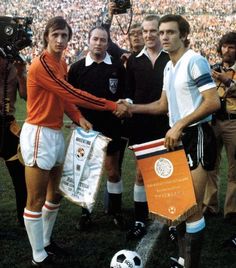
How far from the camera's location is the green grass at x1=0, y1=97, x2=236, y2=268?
4.15 m

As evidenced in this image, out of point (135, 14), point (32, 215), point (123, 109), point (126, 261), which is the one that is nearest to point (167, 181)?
point (126, 261)

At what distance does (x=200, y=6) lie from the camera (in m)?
39.4

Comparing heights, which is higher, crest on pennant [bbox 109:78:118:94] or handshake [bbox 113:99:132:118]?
crest on pennant [bbox 109:78:118:94]

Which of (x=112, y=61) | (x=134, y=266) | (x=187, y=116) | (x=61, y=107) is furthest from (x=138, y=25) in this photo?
(x=134, y=266)

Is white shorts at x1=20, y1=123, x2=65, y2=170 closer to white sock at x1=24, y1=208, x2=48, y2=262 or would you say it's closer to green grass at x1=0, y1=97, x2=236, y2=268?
white sock at x1=24, y1=208, x2=48, y2=262

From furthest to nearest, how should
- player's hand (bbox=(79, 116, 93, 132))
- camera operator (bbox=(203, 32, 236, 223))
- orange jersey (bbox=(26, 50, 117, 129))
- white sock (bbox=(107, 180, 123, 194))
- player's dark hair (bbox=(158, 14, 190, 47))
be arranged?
white sock (bbox=(107, 180, 123, 194)) → camera operator (bbox=(203, 32, 236, 223)) → player's hand (bbox=(79, 116, 93, 132)) → orange jersey (bbox=(26, 50, 117, 129)) → player's dark hair (bbox=(158, 14, 190, 47))

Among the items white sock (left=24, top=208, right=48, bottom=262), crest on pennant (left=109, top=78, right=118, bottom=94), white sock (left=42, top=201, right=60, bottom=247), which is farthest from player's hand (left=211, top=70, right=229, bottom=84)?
white sock (left=24, top=208, right=48, bottom=262)

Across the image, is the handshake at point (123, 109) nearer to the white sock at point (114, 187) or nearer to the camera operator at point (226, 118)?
the camera operator at point (226, 118)

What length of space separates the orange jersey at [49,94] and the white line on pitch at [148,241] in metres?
1.44

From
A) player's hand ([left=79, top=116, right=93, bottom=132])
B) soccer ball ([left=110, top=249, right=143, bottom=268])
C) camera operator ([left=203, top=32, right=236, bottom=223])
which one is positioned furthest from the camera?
camera operator ([left=203, top=32, right=236, bottom=223])

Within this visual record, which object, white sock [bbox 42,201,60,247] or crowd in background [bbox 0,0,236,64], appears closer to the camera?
white sock [bbox 42,201,60,247]

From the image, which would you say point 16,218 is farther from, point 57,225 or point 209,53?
point 209,53

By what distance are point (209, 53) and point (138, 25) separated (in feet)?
89.6

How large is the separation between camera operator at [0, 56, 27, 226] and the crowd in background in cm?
2676
